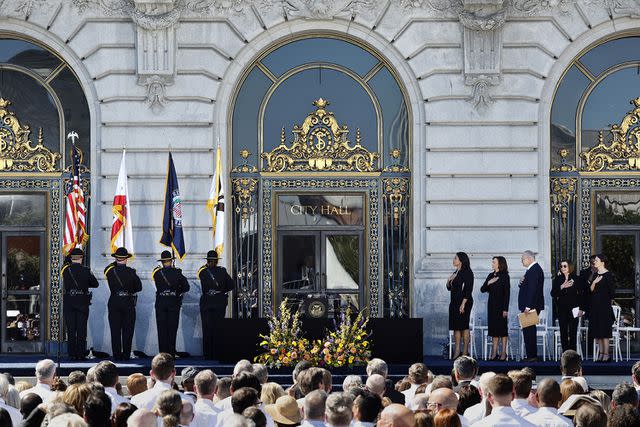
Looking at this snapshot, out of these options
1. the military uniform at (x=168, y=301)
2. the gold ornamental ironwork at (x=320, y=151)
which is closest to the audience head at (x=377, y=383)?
the military uniform at (x=168, y=301)

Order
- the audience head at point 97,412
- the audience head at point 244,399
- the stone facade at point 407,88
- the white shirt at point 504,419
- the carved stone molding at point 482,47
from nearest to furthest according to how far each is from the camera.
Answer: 1. the audience head at point 97,412
2. the white shirt at point 504,419
3. the audience head at point 244,399
4. the carved stone molding at point 482,47
5. the stone facade at point 407,88

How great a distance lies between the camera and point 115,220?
88.5ft

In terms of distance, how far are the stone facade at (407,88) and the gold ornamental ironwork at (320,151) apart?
1.05 m

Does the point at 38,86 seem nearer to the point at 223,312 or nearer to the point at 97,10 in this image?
the point at 97,10

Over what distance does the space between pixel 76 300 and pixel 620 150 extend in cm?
1059

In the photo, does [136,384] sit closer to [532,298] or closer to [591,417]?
[591,417]

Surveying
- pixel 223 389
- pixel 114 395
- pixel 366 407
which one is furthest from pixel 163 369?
pixel 366 407

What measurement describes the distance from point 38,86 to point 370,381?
51.0 ft

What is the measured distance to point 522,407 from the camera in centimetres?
1307

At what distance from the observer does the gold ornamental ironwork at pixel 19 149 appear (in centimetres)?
2830

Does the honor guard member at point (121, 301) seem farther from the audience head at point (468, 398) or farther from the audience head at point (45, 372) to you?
the audience head at point (468, 398)

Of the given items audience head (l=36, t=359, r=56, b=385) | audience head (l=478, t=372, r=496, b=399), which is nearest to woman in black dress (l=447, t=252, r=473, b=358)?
audience head (l=36, t=359, r=56, b=385)

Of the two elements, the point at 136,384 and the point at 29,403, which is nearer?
the point at 29,403

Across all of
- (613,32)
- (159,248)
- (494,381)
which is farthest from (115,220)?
(494,381)
